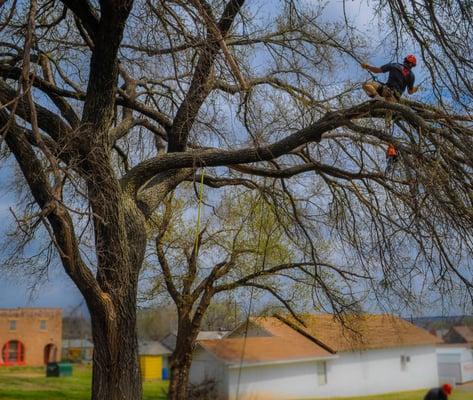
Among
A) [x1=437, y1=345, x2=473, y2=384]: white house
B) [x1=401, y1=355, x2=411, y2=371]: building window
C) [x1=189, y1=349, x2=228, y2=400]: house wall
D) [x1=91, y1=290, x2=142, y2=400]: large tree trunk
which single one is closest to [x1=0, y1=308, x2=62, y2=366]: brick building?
[x1=189, y1=349, x2=228, y2=400]: house wall

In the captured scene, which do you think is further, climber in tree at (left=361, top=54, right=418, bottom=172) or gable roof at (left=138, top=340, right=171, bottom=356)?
gable roof at (left=138, top=340, right=171, bottom=356)

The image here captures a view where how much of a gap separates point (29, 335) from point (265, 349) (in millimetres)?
49150

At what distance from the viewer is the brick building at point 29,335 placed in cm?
6425

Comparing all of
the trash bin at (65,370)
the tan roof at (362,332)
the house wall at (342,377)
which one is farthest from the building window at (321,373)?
the trash bin at (65,370)

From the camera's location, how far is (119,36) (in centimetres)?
843

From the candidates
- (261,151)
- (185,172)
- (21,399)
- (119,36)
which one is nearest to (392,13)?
(261,151)

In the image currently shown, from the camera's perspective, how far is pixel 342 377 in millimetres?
20797

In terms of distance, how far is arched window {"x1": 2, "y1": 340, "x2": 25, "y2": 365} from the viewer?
6400cm

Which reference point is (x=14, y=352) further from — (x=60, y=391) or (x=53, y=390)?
(x=60, y=391)

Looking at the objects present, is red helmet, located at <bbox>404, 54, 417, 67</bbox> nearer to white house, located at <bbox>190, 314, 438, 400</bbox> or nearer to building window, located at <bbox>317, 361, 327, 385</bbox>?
white house, located at <bbox>190, 314, 438, 400</bbox>

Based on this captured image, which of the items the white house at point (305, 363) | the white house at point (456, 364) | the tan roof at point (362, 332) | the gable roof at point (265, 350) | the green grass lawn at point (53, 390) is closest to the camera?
the tan roof at point (362, 332)

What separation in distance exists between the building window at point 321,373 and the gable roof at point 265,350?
497 mm

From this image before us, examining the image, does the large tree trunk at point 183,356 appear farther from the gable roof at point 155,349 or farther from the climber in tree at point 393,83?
the gable roof at point 155,349

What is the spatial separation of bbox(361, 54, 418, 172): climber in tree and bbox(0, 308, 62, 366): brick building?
61340mm
